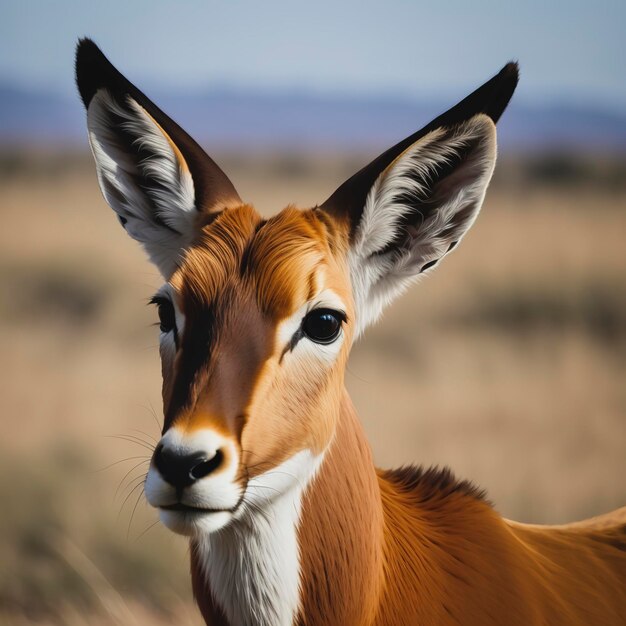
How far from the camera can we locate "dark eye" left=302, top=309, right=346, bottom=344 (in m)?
3.36

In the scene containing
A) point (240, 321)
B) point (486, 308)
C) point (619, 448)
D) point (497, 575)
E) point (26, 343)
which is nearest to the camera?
point (240, 321)

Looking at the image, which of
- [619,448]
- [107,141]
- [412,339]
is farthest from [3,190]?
[107,141]

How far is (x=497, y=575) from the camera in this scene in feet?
12.0

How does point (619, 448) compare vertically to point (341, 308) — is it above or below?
below

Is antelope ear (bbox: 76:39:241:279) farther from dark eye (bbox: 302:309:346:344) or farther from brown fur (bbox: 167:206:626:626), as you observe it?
dark eye (bbox: 302:309:346:344)

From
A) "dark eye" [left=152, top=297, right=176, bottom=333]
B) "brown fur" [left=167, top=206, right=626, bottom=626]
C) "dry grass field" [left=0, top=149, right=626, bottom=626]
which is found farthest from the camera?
"dry grass field" [left=0, top=149, right=626, bottom=626]

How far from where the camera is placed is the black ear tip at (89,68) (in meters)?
3.58

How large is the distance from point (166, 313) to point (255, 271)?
1.15 feet

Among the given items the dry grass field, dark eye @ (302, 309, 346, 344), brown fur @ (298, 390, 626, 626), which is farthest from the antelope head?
the dry grass field

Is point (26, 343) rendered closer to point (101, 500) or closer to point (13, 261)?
point (13, 261)

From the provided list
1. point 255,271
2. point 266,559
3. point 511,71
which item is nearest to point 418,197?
point 511,71

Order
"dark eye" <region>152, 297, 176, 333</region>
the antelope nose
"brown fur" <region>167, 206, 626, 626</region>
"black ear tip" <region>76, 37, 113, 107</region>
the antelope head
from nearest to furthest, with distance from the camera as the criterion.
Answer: the antelope nose < the antelope head < "brown fur" <region>167, 206, 626, 626</region> < "dark eye" <region>152, 297, 176, 333</region> < "black ear tip" <region>76, 37, 113, 107</region>

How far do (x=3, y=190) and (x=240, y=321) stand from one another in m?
11.1

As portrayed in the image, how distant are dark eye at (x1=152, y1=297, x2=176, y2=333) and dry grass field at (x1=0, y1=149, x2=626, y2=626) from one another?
10.6 feet
